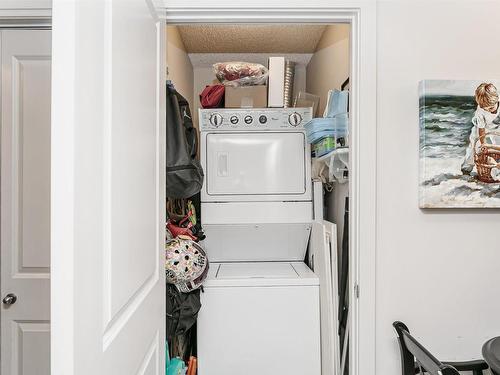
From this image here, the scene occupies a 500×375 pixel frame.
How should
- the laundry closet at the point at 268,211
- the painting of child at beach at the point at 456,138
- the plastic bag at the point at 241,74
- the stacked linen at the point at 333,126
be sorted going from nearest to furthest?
the painting of child at beach at the point at 456,138
the stacked linen at the point at 333,126
the laundry closet at the point at 268,211
the plastic bag at the point at 241,74

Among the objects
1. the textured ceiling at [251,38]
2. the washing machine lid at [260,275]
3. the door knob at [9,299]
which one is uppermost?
the textured ceiling at [251,38]

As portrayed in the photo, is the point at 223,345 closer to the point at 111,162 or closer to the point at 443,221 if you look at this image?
the point at 443,221

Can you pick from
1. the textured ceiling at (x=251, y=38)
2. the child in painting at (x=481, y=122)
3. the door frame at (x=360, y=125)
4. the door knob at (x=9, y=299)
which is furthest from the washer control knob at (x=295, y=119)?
the door knob at (x=9, y=299)

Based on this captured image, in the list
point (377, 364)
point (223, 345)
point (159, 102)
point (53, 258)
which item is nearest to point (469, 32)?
point (159, 102)

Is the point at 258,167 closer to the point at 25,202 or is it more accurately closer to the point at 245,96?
the point at 245,96

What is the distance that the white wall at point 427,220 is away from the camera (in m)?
1.55

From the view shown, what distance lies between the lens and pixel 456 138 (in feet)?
4.98

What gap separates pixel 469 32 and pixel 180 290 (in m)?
1.76

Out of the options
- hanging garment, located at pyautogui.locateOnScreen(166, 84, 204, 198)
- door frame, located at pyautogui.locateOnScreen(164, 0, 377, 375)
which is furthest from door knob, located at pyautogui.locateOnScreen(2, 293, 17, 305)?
door frame, located at pyautogui.locateOnScreen(164, 0, 377, 375)

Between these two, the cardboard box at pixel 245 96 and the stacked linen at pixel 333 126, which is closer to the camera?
the stacked linen at pixel 333 126

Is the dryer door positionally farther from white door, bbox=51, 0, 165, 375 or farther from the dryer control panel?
white door, bbox=51, 0, 165, 375

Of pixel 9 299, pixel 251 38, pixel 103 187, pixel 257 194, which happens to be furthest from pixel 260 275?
pixel 251 38

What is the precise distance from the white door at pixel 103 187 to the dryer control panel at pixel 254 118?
4.61 feet

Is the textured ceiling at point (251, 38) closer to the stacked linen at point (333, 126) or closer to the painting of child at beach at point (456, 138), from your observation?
the stacked linen at point (333, 126)
